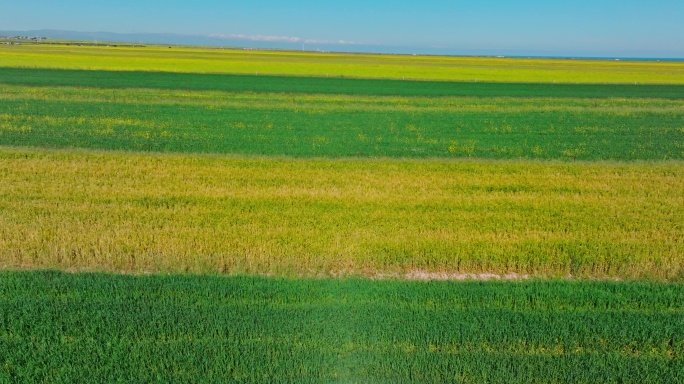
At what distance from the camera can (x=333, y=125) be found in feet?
88.5

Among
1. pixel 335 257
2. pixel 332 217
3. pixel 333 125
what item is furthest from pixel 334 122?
pixel 335 257

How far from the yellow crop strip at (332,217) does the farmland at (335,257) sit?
57 millimetres


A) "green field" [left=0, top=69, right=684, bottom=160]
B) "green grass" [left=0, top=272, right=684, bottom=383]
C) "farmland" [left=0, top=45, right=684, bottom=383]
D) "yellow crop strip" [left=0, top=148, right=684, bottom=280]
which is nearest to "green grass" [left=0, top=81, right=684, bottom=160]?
"green field" [left=0, top=69, right=684, bottom=160]

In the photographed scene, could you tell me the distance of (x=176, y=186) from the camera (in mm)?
14039

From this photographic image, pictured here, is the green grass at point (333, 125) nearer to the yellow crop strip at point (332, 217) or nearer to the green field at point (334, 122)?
the green field at point (334, 122)

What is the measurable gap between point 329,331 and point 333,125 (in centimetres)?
2111

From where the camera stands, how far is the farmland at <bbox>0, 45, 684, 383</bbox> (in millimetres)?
5996

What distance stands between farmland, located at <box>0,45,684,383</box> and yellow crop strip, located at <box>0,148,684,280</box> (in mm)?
57

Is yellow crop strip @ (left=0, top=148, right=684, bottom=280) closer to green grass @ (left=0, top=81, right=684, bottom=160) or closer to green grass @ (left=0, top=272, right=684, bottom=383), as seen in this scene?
green grass @ (left=0, top=272, right=684, bottom=383)

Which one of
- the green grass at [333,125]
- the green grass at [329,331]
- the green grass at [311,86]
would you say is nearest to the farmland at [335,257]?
the green grass at [329,331]

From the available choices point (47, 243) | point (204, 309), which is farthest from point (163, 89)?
point (204, 309)

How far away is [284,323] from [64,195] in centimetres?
861

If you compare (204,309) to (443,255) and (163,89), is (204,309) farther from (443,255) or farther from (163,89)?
(163,89)

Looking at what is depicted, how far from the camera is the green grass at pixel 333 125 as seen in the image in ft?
67.9
